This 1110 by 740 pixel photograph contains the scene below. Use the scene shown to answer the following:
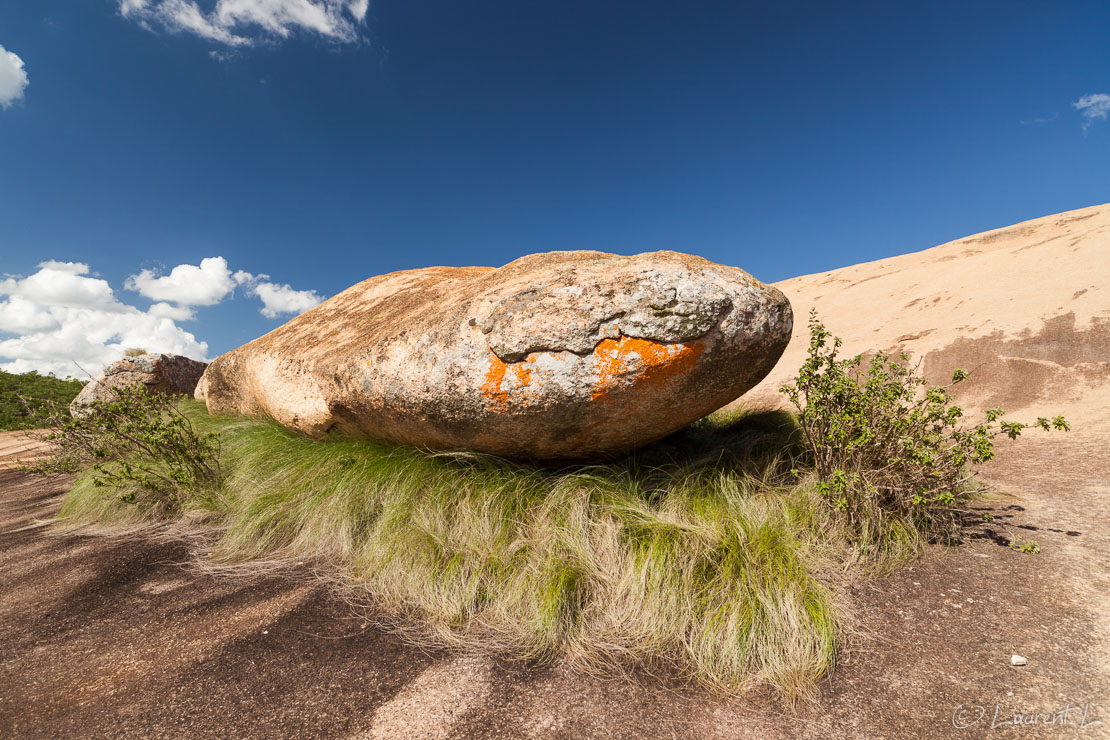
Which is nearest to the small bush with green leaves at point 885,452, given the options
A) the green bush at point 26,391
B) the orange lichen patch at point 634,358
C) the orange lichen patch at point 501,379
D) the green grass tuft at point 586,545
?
the green grass tuft at point 586,545

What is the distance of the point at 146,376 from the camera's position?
8.03m

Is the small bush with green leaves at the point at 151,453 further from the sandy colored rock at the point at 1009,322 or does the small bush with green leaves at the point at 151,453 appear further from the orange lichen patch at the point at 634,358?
the sandy colored rock at the point at 1009,322

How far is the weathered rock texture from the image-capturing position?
773 cm

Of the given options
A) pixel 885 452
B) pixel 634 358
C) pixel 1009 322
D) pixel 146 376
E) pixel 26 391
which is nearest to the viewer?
pixel 634 358

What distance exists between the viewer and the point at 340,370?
324 cm

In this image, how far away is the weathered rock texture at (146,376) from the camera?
773 centimetres

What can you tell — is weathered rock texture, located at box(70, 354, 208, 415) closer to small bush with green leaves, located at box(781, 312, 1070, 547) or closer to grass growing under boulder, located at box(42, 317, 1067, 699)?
grass growing under boulder, located at box(42, 317, 1067, 699)

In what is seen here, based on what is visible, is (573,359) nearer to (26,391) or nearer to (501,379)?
(501,379)

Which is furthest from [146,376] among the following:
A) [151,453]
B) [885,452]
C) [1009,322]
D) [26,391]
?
[1009,322]

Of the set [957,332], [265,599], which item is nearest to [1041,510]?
[957,332]

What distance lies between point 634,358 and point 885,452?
1.51 meters

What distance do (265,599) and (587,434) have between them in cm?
183

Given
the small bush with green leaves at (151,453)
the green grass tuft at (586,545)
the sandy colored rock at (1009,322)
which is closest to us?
the green grass tuft at (586,545)

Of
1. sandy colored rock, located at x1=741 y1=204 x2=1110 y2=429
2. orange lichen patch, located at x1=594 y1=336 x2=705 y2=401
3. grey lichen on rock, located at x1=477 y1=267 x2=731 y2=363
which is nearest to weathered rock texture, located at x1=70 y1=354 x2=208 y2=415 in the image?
grey lichen on rock, located at x1=477 y1=267 x2=731 y2=363
